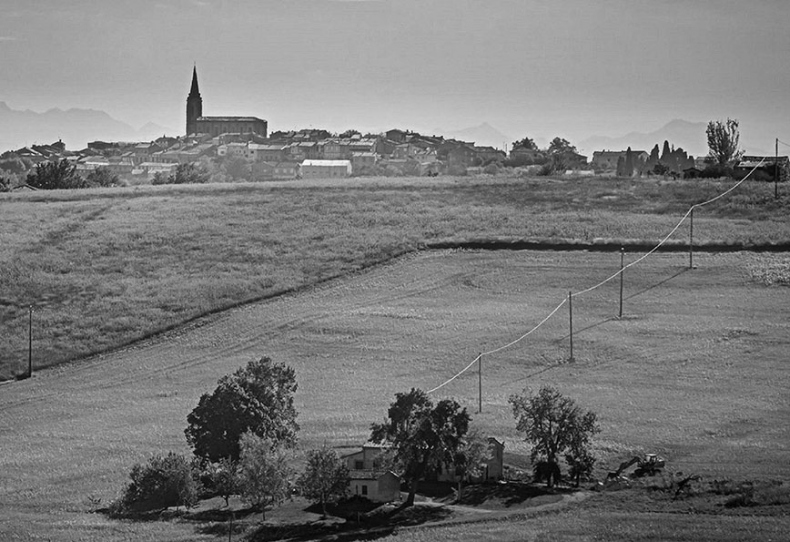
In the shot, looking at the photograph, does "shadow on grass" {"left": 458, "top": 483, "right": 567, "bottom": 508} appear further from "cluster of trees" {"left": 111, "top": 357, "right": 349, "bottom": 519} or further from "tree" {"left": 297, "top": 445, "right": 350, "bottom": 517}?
"cluster of trees" {"left": 111, "top": 357, "right": 349, "bottom": 519}

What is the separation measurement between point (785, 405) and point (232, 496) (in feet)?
83.2

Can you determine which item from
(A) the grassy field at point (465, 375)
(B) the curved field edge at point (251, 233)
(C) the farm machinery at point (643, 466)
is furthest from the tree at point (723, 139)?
(C) the farm machinery at point (643, 466)

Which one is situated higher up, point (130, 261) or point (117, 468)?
point (130, 261)

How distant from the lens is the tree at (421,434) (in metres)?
47.1

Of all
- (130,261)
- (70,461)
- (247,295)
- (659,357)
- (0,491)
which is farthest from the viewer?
(130,261)

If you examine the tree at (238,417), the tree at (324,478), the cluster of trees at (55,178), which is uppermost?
the cluster of trees at (55,178)

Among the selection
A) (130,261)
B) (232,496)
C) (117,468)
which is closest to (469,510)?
(232,496)

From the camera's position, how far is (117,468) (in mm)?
51406

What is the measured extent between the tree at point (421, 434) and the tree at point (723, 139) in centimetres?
13186

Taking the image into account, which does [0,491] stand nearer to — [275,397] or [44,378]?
[275,397]

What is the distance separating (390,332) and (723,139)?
379ft

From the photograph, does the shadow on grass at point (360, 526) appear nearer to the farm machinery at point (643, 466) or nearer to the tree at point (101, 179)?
the farm machinery at point (643, 466)

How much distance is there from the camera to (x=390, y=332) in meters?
70.0

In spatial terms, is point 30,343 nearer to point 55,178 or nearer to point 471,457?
point 471,457
